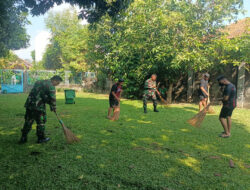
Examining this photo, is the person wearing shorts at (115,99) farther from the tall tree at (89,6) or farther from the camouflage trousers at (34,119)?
the camouflage trousers at (34,119)

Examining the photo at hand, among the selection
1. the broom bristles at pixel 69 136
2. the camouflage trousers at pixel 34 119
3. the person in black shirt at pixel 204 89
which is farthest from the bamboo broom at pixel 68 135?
the person in black shirt at pixel 204 89

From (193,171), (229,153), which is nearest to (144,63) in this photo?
(229,153)

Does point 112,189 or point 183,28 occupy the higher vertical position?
point 183,28

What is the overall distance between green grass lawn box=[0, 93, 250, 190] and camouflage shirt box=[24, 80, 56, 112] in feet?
2.98

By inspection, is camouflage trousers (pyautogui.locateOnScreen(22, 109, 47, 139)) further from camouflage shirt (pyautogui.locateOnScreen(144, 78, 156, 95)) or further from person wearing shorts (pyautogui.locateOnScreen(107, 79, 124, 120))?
camouflage shirt (pyautogui.locateOnScreen(144, 78, 156, 95))

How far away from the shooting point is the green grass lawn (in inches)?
114

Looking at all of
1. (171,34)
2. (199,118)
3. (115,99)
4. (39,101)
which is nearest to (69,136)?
(39,101)

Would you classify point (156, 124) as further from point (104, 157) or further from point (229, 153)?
point (104, 157)

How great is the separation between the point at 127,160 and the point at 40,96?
2.43m

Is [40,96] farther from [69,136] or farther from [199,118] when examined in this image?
[199,118]

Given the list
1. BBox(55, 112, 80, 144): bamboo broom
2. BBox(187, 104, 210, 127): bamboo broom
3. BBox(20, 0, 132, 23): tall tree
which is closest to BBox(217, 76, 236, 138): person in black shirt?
BBox(187, 104, 210, 127): bamboo broom

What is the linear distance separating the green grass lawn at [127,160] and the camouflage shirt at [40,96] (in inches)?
35.7

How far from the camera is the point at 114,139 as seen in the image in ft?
16.2

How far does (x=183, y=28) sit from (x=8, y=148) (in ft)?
34.0
